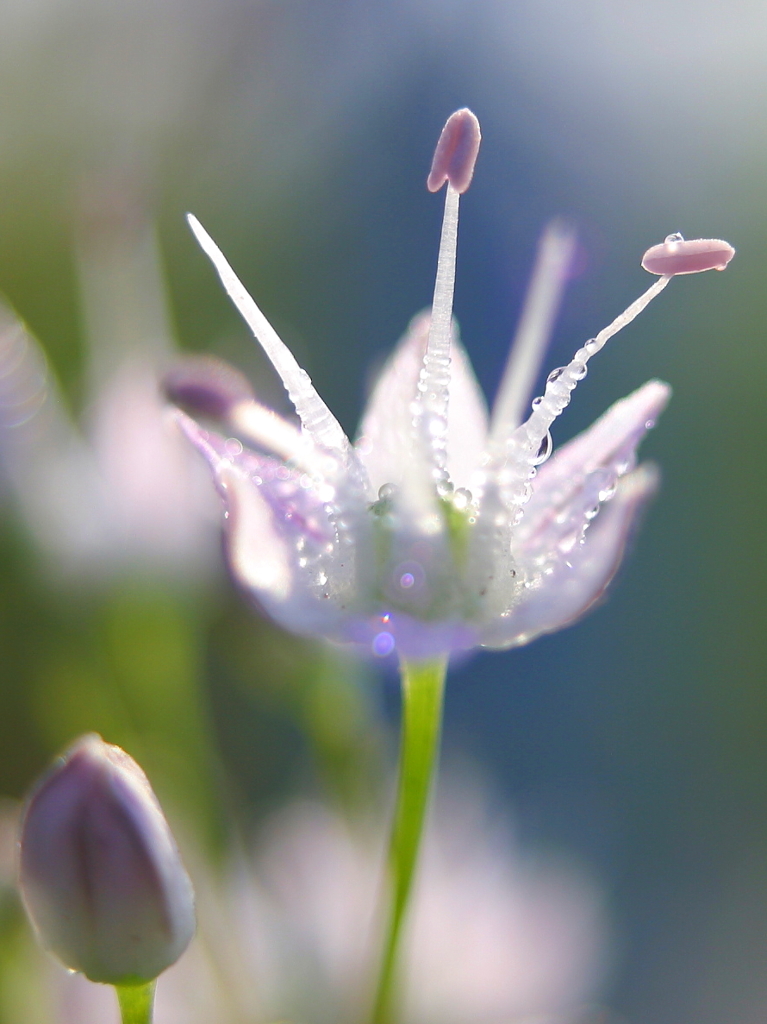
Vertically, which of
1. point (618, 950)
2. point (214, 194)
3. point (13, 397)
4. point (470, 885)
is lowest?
point (618, 950)

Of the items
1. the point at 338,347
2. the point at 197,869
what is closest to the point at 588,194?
the point at 338,347

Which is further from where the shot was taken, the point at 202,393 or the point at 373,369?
the point at 373,369

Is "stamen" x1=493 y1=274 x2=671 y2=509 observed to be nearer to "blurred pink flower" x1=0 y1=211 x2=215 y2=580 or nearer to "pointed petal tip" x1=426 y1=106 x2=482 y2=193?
"pointed petal tip" x1=426 y1=106 x2=482 y2=193

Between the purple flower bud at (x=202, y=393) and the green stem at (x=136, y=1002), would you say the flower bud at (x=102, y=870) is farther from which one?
the purple flower bud at (x=202, y=393)

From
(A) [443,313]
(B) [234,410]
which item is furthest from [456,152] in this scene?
(B) [234,410]

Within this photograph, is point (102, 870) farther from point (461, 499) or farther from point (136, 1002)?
→ point (461, 499)

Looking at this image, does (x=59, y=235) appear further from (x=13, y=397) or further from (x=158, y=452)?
(x=158, y=452)

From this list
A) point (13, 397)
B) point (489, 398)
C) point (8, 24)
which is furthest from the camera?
point (8, 24)
